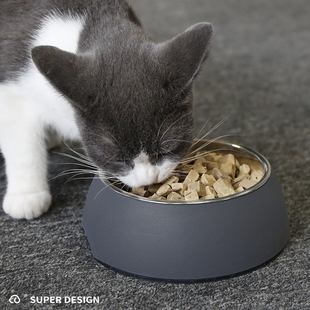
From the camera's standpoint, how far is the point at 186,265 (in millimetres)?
896

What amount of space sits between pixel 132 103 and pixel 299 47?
188 cm

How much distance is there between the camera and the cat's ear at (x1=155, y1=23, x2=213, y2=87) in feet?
3.02

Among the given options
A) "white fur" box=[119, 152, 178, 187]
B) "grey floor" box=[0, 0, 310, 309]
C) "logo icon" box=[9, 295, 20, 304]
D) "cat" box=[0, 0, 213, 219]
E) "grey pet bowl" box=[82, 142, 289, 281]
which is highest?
"cat" box=[0, 0, 213, 219]

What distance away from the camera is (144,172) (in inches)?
37.9

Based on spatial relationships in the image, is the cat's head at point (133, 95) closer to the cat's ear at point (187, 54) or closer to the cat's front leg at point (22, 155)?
the cat's ear at point (187, 54)

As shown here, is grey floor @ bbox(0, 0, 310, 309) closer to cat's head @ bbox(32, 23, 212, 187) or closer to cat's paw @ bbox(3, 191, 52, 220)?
cat's paw @ bbox(3, 191, 52, 220)

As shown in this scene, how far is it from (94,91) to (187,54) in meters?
0.21

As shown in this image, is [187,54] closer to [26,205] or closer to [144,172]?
[144,172]

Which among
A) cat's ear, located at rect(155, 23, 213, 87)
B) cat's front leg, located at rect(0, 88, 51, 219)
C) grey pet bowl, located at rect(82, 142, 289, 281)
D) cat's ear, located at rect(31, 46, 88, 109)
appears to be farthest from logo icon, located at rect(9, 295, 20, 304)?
cat's ear, located at rect(155, 23, 213, 87)

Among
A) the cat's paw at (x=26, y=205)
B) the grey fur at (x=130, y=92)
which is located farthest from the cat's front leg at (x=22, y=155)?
the grey fur at (x=130, y=92)

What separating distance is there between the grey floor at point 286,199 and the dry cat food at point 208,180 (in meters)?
0.18

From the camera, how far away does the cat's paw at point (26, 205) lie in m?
1.16

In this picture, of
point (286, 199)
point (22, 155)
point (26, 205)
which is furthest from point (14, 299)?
point (286, 199)

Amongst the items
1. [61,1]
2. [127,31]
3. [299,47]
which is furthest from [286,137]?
[299,47]
